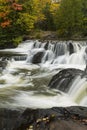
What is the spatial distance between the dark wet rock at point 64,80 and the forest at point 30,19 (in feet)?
39.3

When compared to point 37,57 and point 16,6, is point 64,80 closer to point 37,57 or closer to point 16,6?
point 37,57

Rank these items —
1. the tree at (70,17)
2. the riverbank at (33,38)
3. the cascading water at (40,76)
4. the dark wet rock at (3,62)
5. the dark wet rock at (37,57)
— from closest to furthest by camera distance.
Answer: the cascading water at (40,76) → the dark wet rock at (3,62) → the dark wet rock at (37,57) → the riverbank at (33,38) → the tree at (70,17)

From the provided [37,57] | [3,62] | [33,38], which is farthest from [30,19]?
[3,62]

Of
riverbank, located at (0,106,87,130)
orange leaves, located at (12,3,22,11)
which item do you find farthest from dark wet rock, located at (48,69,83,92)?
orange leaves, located at (12,3,22,11)

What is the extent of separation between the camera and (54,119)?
560cm

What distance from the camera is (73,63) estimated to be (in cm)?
1606

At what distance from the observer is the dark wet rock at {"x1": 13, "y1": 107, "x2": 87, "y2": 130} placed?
17.8 ft

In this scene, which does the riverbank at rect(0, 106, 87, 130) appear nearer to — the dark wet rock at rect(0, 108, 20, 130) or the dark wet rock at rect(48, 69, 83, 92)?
the dark wet rock at rect(0, 108, 20, 130)

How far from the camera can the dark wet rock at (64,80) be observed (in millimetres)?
9922

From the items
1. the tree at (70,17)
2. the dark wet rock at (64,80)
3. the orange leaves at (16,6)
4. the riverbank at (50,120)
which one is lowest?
the tree at (70,17)

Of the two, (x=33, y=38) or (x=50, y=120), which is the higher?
(x=50, y=120)

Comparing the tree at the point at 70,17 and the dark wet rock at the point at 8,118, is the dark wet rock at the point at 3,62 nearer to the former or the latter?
the dark wet rock at the point at 8,118

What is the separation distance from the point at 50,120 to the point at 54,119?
9 cm

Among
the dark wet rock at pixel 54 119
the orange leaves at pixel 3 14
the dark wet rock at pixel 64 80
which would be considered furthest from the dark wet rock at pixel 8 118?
the orange leaves at pixel 3 14
